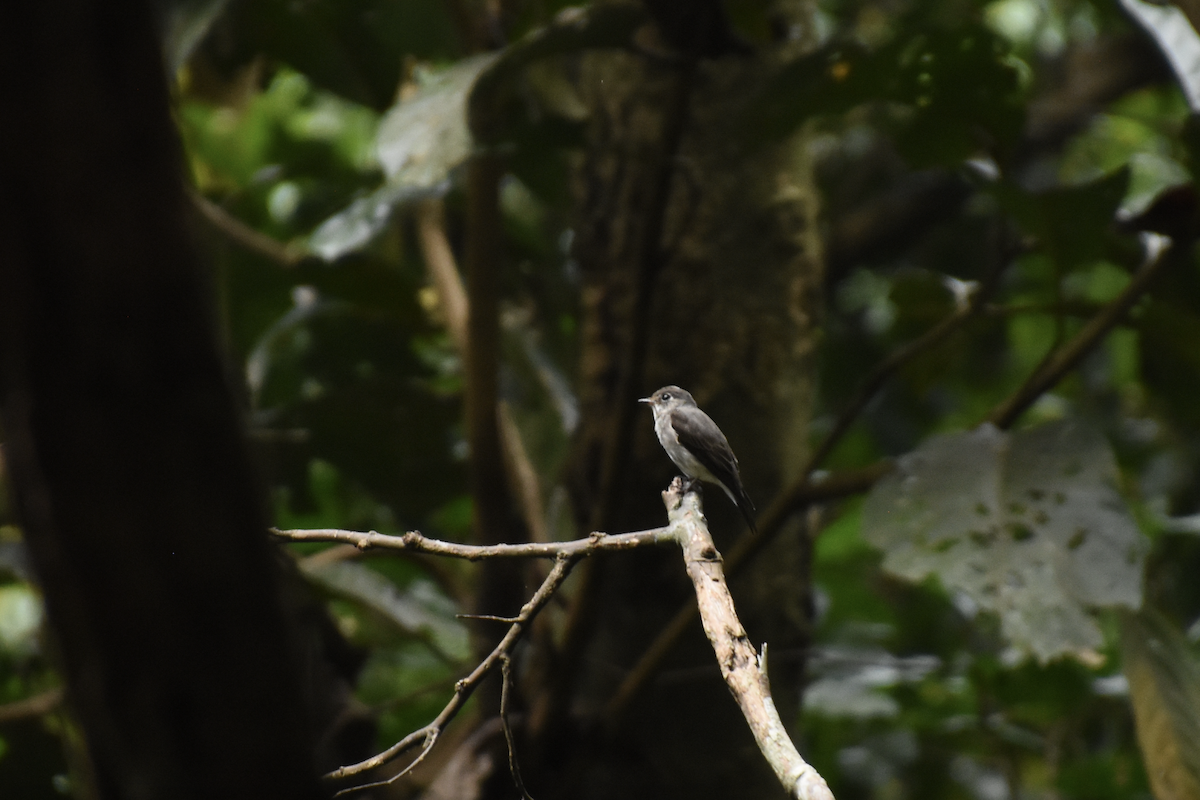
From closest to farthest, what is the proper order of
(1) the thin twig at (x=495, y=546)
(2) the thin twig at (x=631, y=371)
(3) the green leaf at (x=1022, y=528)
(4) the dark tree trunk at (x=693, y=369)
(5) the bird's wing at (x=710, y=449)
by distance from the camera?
(1) the thin twig at (x=495, y=546)
(5) the bird's wing at (x=710, y=449)
(3) the green leaf at (x=1022, y=528)
(2) the thin twig at (x=631, y=371)
(4) the dark tree trunk at (x=693, y=369)

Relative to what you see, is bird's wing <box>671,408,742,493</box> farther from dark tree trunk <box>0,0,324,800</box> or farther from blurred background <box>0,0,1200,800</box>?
dark tree trunk <box>0,0,324,800</box>

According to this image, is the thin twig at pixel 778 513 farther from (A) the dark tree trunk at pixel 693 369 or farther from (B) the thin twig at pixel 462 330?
→ (B) the thin twig at pixel 462 330

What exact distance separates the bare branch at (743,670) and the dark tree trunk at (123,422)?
18 centimetres

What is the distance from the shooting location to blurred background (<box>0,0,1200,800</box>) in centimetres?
108

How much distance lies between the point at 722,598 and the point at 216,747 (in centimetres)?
21

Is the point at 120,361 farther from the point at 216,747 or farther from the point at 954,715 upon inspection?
the point at 954,715

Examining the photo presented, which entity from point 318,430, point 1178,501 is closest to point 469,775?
point 318,430

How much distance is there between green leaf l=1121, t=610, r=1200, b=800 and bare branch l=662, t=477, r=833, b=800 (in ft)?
2.43

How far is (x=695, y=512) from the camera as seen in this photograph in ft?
1.90

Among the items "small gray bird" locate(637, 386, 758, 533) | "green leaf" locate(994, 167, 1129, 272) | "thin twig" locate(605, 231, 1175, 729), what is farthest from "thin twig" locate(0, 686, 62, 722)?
"green leaf" locate(994, 167, 1129, 272)

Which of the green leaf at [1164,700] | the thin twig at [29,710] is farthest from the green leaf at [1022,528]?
the thin twig at [29,710]

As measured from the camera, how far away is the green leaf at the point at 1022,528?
0.95 m

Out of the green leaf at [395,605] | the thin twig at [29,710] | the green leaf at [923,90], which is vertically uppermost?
the green leaf at [923,90]

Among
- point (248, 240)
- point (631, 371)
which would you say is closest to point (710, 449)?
point (631, 371)
